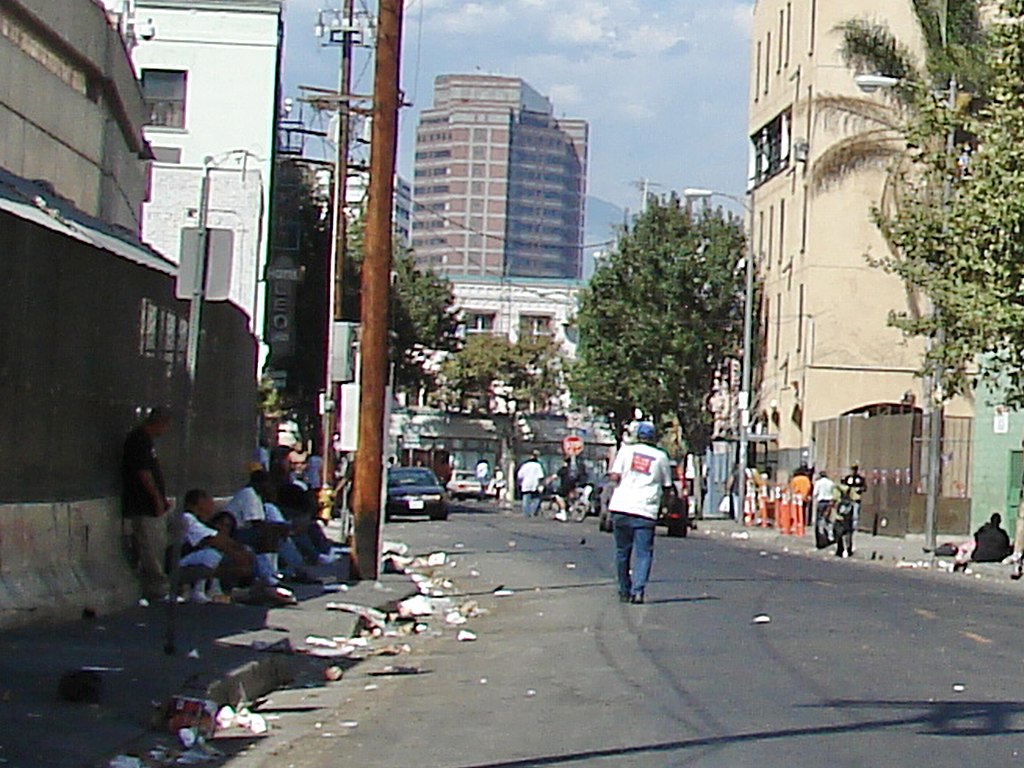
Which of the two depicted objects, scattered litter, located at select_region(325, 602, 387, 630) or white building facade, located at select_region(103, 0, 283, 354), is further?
white building facade, located at select_region(103, 0, 283, 354)

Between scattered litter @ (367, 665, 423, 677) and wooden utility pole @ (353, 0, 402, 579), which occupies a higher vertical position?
wooden utility pole @ (353, 0, 402, 579)

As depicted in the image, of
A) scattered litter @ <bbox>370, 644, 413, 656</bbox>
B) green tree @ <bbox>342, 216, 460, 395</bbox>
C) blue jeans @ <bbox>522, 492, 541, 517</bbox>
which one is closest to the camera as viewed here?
scattered litter @ <bbox>370, 644, 413, 656</bbox>

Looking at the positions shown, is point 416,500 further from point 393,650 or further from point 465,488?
point 465,488

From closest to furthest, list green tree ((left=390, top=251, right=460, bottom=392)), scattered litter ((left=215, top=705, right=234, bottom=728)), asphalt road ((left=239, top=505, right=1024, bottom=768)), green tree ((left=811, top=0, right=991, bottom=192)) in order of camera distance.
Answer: asphalt road ((left=239, top=505, right=1024, bottom=768)) → scattered litter ((left=215, top=705, right=234, bottom=728)) → green tree ((left=811, top=0, right=991, bottom=192)) → green tree ((left=390, top=251, right=460, bottom=392))

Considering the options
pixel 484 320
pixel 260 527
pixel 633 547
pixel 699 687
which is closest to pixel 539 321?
pixel 484 320

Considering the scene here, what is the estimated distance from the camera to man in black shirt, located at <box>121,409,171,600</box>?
1700 centimetres

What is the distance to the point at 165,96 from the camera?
52.5m

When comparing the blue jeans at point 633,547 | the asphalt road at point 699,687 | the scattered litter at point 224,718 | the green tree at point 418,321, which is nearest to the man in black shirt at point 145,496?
the asphalt road at point 699,687

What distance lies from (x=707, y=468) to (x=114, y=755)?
60677 millimetres

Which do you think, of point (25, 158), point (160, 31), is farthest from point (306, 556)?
point (160, 31)

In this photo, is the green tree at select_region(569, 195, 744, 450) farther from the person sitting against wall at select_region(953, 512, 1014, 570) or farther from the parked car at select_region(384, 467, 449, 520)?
the person sitting against wall at select_region(953, 512, 1014, 570)

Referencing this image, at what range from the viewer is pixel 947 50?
41.7 metres

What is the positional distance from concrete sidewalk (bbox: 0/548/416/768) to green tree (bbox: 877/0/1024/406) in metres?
14.9

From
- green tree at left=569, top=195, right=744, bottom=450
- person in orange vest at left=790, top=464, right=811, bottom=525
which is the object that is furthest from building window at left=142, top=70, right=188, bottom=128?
green tree at left=569, top=195, right=744, bottom=450
